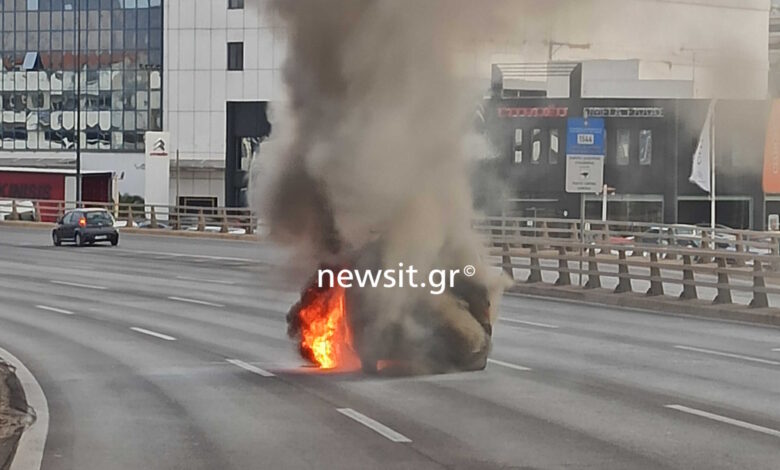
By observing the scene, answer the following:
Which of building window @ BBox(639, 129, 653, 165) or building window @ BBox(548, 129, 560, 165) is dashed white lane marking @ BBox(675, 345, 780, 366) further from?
building window @ BBox(548, 129, 560, 165)

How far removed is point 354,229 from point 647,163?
36.7m

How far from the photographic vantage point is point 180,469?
10.4 meters

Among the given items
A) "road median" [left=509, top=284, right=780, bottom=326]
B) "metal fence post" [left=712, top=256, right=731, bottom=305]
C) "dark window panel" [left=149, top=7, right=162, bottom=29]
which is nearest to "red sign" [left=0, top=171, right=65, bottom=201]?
"dark window panel" [left=149, top=7, right=162, bottom=29]

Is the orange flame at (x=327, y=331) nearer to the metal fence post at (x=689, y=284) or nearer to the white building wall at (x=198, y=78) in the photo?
the metal fence post at (x=689, y=284)

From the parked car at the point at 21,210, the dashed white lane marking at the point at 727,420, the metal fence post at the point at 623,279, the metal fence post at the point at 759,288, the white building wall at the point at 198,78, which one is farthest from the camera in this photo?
the white building wall at the point at 198,78

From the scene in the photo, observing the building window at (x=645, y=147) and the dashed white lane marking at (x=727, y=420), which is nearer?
the dashed white lane marking at (x=727, y=420)

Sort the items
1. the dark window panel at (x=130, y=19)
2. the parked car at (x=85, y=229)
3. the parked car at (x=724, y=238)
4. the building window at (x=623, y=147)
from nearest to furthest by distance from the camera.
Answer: the parked car at (x=724, y=238)
the parked car at (x=85, y=229)
the building window at (x=623, y=147)
the dark window panel at (x=130, y=19)

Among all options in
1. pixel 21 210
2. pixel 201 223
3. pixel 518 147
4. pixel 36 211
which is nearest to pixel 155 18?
pixel 21 210

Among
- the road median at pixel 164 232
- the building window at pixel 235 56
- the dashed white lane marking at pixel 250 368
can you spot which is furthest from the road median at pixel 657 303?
the building window at pixel 235 56

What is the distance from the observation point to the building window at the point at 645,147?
152 ft

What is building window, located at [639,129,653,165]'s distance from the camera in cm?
4619

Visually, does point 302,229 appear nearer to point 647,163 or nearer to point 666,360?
A: point 666,360
